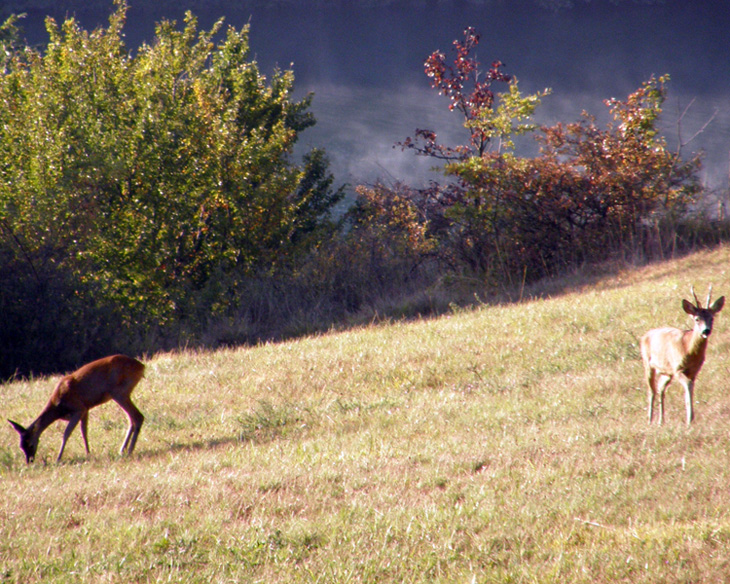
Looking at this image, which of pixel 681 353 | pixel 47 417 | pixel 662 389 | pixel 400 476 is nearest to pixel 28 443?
pixel 47 417

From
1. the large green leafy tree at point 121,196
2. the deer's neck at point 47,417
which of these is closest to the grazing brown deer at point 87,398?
the deer's neck at point 47,417

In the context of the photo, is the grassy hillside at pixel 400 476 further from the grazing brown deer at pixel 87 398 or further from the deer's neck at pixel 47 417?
the deer's neck at pixel 47 417

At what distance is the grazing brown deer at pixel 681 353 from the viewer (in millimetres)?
5500

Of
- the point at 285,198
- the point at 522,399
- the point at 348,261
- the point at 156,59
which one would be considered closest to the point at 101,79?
the point at 156,59

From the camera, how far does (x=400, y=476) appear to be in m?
5.48

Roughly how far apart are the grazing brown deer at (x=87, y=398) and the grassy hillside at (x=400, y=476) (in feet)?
0.76

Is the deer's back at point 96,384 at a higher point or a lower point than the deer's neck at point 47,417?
higher

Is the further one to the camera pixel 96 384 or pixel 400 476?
pixel 96 384

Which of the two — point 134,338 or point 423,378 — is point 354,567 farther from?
point 134,338

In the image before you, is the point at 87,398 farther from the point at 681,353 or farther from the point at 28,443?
the point at 681,353

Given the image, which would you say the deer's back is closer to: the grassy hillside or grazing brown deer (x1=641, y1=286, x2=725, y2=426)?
the grassy hillside

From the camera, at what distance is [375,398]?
27.2 ft

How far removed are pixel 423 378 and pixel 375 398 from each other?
0.80 meters

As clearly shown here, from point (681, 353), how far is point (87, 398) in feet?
18.3
